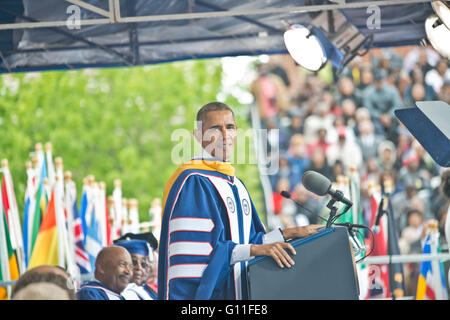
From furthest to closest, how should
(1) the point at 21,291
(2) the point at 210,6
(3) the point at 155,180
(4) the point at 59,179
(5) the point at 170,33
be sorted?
(3) the point at 155,180 → (4) the point at 59,179 → (5) the point at 170,33 → (2) the point at 210,6 → (1) the point at 21,291

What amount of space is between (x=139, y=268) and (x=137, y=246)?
0.66 ft

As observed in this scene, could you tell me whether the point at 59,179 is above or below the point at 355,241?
above

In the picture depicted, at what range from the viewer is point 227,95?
20375mm

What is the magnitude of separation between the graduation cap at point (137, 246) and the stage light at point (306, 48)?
209 centimetres

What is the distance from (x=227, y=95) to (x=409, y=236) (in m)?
9.70

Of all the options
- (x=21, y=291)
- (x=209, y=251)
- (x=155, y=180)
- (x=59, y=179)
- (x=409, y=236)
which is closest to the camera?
(x=21, y=291)

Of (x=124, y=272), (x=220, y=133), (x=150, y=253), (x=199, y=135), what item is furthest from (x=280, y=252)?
(x=150, y=253)

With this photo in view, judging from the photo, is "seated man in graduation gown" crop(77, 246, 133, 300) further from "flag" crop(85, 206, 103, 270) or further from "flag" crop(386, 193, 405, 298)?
"flag" crop(85, 206, 103, 270)

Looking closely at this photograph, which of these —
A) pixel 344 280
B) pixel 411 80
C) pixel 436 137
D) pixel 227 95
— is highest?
pixel 227 95

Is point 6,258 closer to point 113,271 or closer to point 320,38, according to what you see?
point 113,271

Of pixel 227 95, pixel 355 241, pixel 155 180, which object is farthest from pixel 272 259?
pixel 227 95

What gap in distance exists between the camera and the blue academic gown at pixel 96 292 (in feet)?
17.3

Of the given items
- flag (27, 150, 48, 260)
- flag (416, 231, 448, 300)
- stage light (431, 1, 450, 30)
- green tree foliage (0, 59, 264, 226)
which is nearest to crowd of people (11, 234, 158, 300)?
flag (27, 150, 48, 260)

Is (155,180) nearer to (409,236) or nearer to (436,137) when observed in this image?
(409,236)
